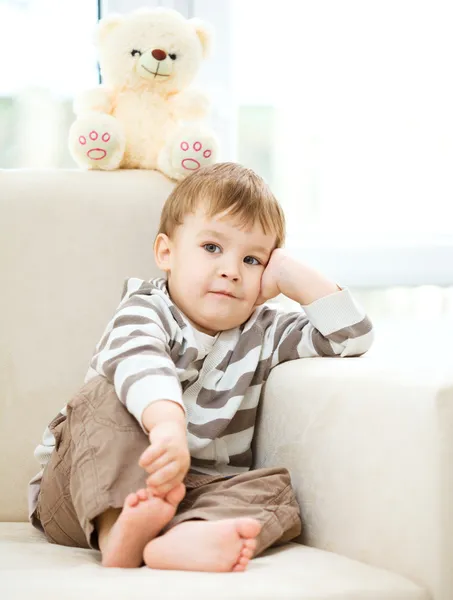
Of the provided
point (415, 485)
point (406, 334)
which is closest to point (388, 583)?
point (415, 485)

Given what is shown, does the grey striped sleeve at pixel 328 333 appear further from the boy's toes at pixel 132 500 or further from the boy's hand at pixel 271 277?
the boy's toes at pixel 132 500

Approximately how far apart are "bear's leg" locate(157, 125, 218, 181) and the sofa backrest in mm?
38

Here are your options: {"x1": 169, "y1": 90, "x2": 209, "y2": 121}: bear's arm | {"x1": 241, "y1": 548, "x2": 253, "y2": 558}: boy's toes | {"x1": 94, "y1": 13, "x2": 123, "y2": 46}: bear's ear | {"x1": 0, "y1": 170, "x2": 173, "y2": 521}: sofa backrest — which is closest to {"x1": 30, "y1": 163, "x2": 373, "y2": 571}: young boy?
{"x1": 241, "y1": 548, "x2": 253, "y2": 558}: boy's toes

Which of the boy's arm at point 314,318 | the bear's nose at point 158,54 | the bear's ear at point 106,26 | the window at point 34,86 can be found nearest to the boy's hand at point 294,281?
the boy's arm at point 314,318

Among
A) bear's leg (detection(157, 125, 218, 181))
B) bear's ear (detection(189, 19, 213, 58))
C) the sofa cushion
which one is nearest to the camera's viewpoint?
the sofa cushion

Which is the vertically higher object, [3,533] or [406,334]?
[406,334]

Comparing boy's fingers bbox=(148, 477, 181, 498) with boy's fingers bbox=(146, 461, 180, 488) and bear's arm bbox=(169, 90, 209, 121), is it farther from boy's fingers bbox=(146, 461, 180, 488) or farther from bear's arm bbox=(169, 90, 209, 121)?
bear's arm bbox=(169, 90, 209, 121)

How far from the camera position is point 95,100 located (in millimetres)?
1464

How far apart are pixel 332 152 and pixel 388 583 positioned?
3.86 feet

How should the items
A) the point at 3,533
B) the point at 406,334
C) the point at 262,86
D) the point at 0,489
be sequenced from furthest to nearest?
the point at 262,86, the point at 406,334, the point at 0,489, the point at 3,533

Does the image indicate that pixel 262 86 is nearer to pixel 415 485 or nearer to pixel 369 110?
pixel 369 110

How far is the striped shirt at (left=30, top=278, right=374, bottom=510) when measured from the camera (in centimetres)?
113

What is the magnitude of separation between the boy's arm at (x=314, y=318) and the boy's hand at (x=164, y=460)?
313 millimetres

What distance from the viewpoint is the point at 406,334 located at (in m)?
1.49
